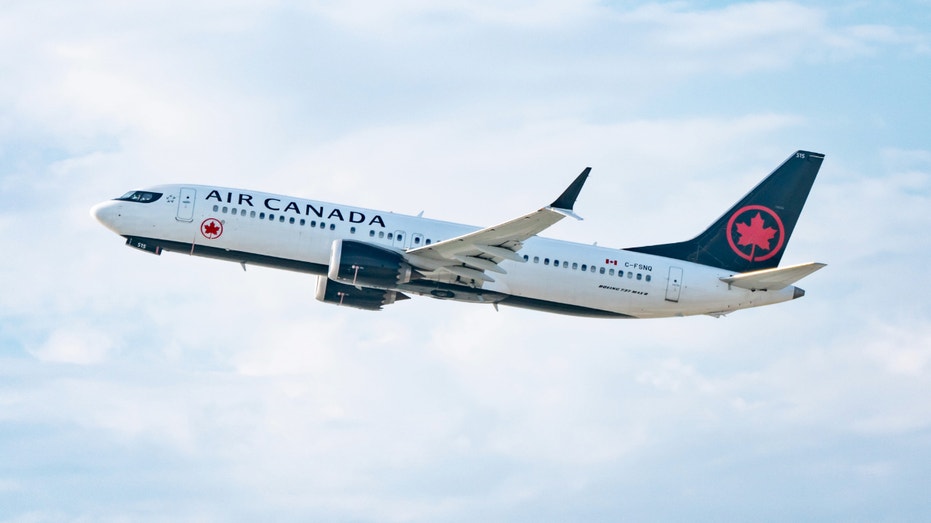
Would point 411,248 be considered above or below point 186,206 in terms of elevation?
below

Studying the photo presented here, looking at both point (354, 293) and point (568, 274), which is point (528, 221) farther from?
point (354, 293)

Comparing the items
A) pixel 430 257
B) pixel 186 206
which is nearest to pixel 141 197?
pixel 186 206

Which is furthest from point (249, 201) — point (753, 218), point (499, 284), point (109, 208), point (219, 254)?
point (753, 218)

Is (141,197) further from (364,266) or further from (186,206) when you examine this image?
(364,266)

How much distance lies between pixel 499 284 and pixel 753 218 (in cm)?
1622

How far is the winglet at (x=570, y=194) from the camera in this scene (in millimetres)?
56906

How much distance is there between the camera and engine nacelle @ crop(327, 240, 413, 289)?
64.0 m

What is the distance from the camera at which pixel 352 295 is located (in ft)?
234

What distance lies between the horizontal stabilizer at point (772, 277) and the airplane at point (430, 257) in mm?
72

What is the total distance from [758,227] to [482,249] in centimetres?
1841

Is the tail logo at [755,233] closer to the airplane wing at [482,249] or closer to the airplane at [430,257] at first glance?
the airplane at [430,257]

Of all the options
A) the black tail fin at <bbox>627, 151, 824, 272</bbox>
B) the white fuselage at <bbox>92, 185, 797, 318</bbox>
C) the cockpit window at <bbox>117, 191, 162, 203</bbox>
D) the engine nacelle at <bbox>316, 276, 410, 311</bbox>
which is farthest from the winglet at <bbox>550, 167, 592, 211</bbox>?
the cockpit window at <bbox>117, 191, 162, 203</bbox>

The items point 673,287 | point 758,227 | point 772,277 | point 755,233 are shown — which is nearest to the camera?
point 772,277

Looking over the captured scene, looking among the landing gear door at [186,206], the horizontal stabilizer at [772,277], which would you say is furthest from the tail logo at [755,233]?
the landing gear door at [186,206]
